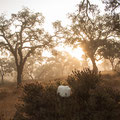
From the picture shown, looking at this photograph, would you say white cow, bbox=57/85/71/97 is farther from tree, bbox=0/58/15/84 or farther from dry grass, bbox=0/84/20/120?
tree, bbox=0/58/15/84

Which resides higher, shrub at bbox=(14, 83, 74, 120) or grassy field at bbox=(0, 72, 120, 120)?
shrub at bbox=(14, 83, 74, 120)

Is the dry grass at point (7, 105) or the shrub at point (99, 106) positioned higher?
the shrub at point (99, 106)

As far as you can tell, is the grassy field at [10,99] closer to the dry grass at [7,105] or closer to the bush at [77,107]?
the dry grass at [7,105]

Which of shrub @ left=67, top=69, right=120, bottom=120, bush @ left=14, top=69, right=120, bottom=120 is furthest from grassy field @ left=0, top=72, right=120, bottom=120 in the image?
shrub @ left=67, top=69, right=120, bottom=120

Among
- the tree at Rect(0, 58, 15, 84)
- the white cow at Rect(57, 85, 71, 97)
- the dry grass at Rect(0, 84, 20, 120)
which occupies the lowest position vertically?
the dry grass at Rect(0, 84, 20, 120)

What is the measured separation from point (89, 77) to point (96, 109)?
177cm

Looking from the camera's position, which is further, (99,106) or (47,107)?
(47,107)

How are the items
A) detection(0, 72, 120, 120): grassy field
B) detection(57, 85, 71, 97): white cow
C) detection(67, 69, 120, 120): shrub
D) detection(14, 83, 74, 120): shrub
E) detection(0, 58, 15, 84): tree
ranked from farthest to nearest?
1. detection(0, 58, 15, 84): tree
2. detection(0, 72, 120, 120): grassy field
3. detection(57, 85, 71, 97): white cow
4. detection(14, 83, 74, 120): shrub
5. detection(67, 69, 120, 120): shrub

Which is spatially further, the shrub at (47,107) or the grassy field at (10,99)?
the grassy field at (10,99)

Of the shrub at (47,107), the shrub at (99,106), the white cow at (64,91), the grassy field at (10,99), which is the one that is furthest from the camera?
the grassy field at (10,99)

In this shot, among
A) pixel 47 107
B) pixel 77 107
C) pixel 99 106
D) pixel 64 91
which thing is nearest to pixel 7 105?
pixel 47 107

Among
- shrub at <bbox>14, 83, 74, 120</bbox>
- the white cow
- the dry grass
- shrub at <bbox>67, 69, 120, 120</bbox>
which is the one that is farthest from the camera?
the dry grass

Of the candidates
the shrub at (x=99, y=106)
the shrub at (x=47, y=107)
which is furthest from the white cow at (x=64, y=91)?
the shrub at (x=99, y=106)

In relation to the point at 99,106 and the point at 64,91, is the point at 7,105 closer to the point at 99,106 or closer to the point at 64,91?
the point at 64,91
